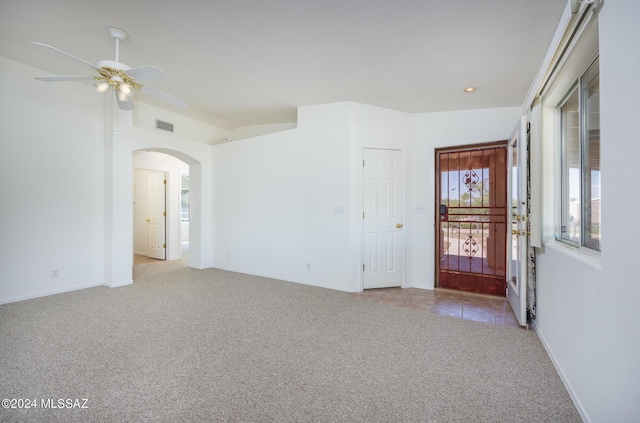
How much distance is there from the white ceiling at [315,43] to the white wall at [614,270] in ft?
3.67

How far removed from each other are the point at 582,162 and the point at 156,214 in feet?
24.7

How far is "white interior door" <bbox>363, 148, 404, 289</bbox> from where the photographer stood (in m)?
4.18

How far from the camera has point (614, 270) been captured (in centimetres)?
132

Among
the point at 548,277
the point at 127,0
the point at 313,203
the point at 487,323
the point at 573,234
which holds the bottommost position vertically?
the point at 487,323

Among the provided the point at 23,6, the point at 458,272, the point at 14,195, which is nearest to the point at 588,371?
the point at 458,272

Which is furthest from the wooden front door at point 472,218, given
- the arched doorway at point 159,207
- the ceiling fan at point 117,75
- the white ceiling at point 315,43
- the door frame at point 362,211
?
the arched doorway at point 159,207

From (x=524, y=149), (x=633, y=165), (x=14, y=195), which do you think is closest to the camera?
(x=633, y=165)

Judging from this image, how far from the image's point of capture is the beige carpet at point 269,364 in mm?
1639

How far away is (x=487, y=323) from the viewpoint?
2.91 meters

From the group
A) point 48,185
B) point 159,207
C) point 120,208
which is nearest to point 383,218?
point 120,208

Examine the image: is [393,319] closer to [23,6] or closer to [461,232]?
[461,232]

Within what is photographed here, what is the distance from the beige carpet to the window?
109 centimetres

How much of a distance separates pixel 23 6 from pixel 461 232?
545 cm

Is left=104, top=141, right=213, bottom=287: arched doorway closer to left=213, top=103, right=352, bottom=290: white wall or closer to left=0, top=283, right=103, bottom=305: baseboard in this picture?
left=0, top=283, right=103, bottom=305: baseboard
